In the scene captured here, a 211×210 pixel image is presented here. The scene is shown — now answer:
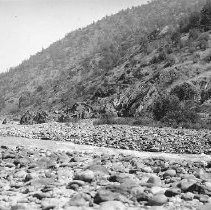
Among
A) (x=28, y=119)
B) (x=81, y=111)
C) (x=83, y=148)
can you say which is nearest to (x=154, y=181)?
(x=83, y=148)

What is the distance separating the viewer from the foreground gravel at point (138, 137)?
1577 cm

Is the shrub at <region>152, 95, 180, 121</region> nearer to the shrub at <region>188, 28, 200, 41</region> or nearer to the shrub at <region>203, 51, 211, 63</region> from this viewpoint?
Result: the shrub at <region>203, 51, 211, 63</region>

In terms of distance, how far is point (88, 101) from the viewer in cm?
3316

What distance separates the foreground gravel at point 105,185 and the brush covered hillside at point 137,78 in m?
12.4

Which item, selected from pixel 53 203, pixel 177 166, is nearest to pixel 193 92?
pixel 177 166

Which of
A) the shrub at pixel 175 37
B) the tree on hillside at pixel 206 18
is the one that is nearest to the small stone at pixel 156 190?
the shrub at pixel 175 37

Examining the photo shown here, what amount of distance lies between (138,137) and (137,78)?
14395 millimetres

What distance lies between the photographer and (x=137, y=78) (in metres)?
32.2

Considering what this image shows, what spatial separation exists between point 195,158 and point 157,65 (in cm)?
1890

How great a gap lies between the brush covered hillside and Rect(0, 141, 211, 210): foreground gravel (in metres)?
12.4

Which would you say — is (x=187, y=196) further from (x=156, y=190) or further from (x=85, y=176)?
(x=85, y=176)

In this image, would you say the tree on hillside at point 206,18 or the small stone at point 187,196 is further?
the tree on hillside at point 206,18

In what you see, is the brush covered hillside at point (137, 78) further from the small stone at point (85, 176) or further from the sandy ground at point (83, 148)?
A: the small stone at point (85, 176)

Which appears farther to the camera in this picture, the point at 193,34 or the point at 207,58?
the point at 193,34
